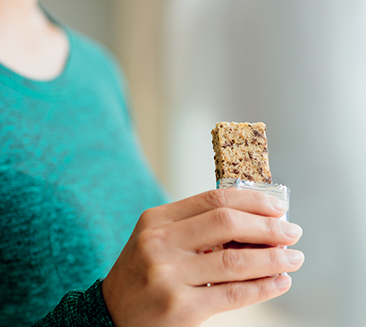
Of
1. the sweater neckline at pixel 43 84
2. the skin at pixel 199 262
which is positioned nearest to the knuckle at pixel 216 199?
the skin at pixel 199 262

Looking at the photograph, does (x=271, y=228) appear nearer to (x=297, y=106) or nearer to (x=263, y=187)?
(x=263, y=187)

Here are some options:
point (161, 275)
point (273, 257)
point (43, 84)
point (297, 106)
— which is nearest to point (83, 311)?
point (161, 275)

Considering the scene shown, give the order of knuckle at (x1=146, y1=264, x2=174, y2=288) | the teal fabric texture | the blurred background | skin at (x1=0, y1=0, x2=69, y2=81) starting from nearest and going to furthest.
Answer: knuckle at (x1=146, y1=264, x2=174, y2=288), the teal fabric texture, skin at (x1=0, y1=0, x2=69, y2=81), the blurred background

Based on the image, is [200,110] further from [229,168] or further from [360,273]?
[229,168]

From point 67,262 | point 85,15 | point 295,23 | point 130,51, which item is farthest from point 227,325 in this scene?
point 85,15

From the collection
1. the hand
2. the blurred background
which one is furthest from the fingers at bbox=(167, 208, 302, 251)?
the blurred background

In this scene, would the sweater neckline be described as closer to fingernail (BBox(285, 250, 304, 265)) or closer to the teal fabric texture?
the teal fabric texture
